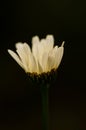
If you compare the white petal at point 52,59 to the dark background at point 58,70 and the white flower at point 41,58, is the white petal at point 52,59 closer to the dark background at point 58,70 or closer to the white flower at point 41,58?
the white flower at point 41,58

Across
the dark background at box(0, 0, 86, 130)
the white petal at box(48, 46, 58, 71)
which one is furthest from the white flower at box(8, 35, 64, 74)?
the dark background at box(0, 0, 86, 130)

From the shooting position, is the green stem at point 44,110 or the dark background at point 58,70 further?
the dark background at point 58,70

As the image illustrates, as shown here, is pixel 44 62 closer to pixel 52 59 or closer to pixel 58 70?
pixel 52 59

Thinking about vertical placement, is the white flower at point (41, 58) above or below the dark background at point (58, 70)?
below

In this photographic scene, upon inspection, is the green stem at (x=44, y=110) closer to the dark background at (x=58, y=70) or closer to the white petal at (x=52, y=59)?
the white petal at (x=52, y=59)

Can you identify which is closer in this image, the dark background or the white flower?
the white flower

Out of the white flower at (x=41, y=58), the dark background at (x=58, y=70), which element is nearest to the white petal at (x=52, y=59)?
the white flower at (x=41, y=58)

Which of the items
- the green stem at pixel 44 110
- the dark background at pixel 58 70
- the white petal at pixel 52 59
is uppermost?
the dark background at pixel 58 70

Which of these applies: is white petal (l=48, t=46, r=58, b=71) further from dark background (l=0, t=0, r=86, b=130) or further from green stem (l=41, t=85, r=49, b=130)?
dark background (l=0, t=0, r=86, b=130)
